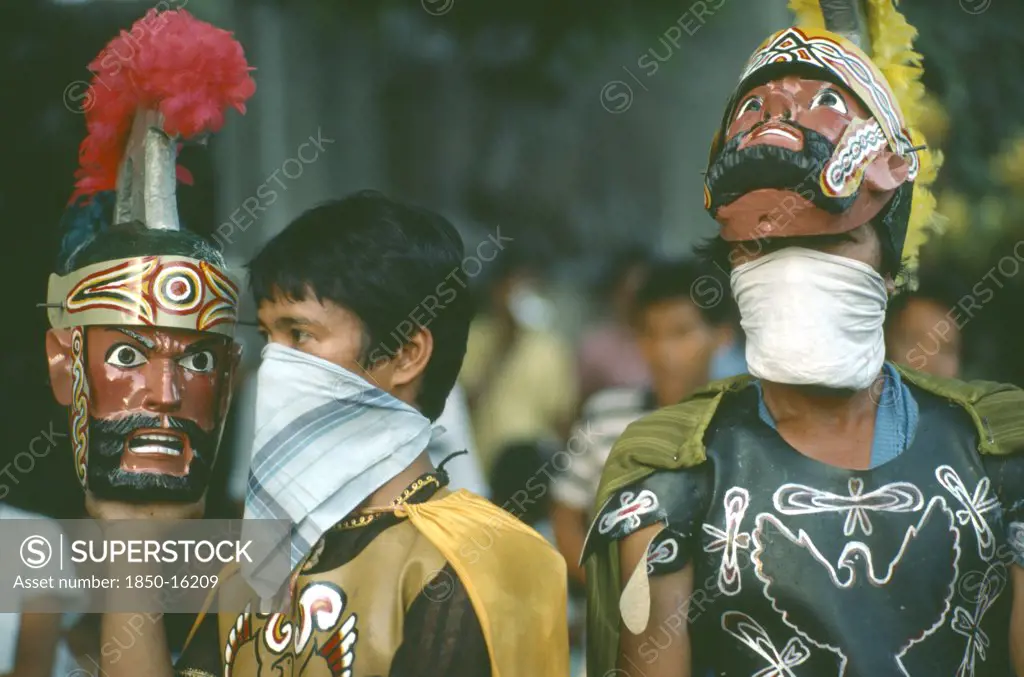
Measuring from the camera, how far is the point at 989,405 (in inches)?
130

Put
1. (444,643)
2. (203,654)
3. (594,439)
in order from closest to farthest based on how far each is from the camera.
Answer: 1. (444,643)
2. (203,654)
3. (594,439)

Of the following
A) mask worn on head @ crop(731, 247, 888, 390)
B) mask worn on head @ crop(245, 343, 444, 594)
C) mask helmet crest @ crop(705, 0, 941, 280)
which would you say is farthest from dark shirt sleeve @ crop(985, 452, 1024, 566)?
mask worn on head @ crop(245, 343, 444, 594)

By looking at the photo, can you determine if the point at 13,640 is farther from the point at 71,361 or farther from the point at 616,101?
the point at 616,101

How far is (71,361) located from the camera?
3699mm

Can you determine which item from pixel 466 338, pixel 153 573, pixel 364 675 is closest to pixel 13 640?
pixel 153 573

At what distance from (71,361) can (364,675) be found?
1.26 m

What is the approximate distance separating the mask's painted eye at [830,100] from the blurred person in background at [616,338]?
88 cm

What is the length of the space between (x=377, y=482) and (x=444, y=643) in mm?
414

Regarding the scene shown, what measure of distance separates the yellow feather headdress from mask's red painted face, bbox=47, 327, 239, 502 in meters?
1.77

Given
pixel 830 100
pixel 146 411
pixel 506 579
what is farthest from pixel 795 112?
pixel 146 411

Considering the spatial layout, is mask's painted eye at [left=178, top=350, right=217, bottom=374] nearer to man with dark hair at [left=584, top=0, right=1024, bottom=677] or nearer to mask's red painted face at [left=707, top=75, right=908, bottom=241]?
man with dark hair at [left=584, top=0, right=1024, bottom=677]

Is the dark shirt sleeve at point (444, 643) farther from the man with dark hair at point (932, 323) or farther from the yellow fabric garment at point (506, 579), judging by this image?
the man with dark hair at point (932, 323)

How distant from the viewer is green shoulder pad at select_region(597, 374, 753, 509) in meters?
3.30

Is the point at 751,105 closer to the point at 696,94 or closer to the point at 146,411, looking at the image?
the point at 696,94
